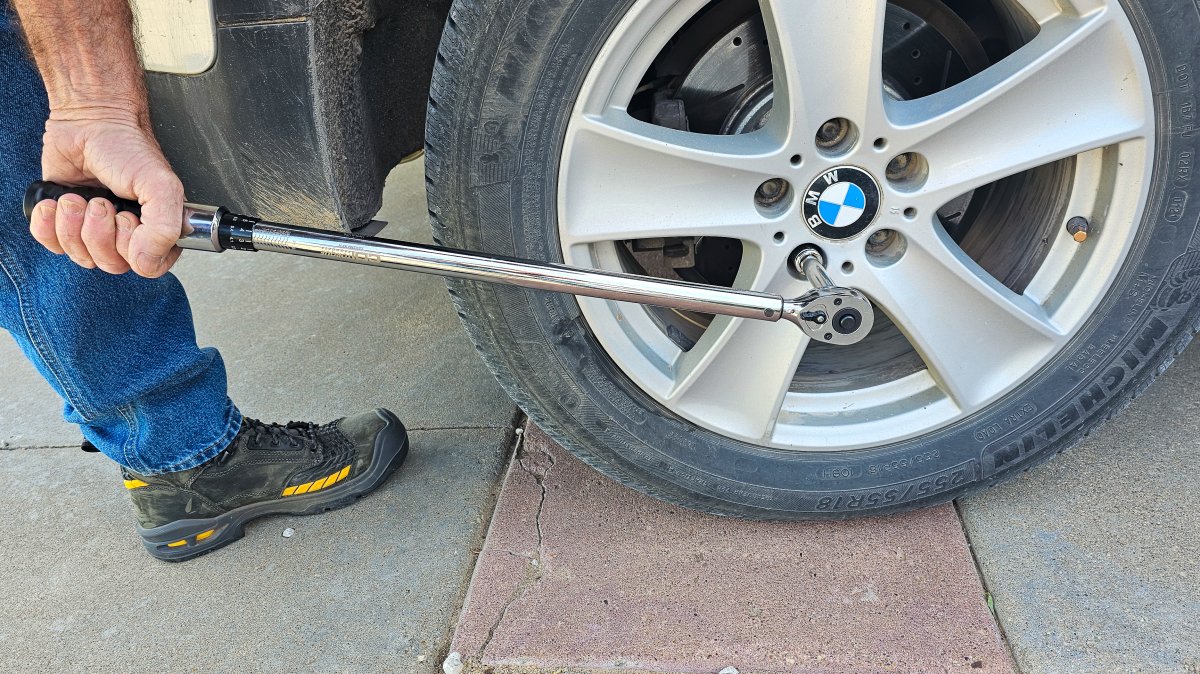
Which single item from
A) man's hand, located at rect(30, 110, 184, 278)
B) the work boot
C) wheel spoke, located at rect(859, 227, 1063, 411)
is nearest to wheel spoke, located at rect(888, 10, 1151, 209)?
wheel spoke, located at rect(859, 227, 1063, 411)

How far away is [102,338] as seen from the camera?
1517 mm

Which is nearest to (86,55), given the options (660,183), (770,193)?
(660,183)

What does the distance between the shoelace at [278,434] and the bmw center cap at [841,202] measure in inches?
45.6

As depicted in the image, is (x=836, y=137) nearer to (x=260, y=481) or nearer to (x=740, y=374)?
(x=740, y=374)

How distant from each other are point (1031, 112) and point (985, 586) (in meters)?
0.81

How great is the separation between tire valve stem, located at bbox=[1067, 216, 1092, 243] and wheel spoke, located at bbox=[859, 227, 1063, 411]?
0.14 meters

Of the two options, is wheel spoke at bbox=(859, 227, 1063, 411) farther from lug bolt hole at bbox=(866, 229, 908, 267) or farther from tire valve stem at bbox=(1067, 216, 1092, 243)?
tire valve stem at bbox=(1067, 216, 1092, 243)

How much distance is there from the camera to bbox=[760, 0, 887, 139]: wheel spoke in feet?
4.13

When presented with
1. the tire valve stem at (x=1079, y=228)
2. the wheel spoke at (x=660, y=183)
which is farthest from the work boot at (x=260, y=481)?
the tire valve stem at (x=1079, y=228)

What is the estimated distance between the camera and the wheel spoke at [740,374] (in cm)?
151

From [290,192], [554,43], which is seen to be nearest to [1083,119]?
[554,43]

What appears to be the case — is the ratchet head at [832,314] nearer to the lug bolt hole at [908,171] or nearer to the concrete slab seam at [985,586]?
the lug bolt hole at [908,171]

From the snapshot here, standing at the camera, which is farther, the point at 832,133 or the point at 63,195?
the point at 832,133

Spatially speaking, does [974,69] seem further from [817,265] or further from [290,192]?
[290,192]
